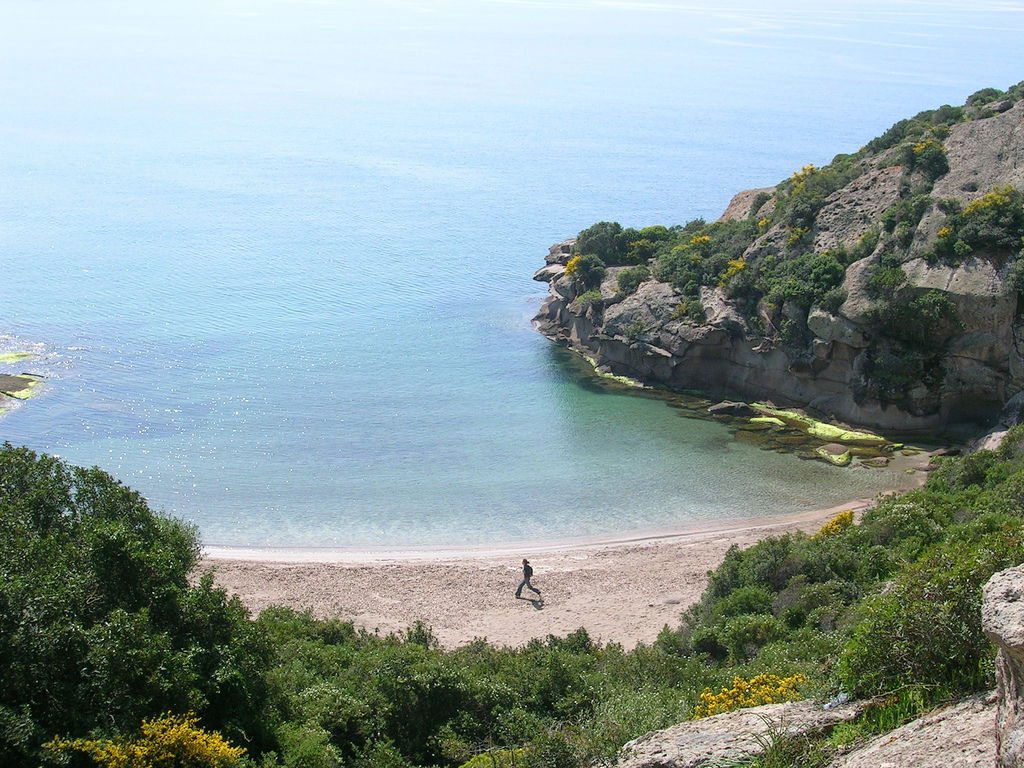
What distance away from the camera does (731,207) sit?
5819 centimetres

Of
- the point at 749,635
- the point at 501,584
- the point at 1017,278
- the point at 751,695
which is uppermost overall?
the point at 1017,278

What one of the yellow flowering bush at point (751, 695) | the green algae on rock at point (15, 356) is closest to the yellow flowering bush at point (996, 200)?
the yellow flowering bush at point (751, 695)

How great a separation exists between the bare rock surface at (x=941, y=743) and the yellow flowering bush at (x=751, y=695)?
3.36 m

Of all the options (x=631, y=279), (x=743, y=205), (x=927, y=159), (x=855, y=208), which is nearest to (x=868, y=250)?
(x=855, y=208)

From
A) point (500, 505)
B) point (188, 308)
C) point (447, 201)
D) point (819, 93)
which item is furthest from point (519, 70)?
point (500, 505)

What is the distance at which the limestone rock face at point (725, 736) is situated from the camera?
11234 mm

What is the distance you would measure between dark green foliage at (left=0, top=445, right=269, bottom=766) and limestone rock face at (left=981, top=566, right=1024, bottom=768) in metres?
10.2

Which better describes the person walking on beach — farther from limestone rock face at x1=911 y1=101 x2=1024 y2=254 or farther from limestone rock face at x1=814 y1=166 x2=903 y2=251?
limestone rock face at x1=814 y1=166 x2=903 y2=251

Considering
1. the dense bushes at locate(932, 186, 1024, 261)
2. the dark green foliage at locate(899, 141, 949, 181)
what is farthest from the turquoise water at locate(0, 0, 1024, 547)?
the dark green foliage at locate(899, 141, 949, 181)

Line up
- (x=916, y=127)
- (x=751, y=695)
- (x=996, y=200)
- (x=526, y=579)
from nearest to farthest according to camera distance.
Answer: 1. (x=751, y=695)
2. (x=526, y=579)
3. (x=996, y=200)
4. (x=916, y=127)

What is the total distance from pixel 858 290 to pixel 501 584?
21621 mm

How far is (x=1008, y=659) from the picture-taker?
353 inches

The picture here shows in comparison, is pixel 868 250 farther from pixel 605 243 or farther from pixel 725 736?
pixel 725 736

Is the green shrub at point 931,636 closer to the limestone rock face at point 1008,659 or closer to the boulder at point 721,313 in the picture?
the limestone rock face at point 1008,659
